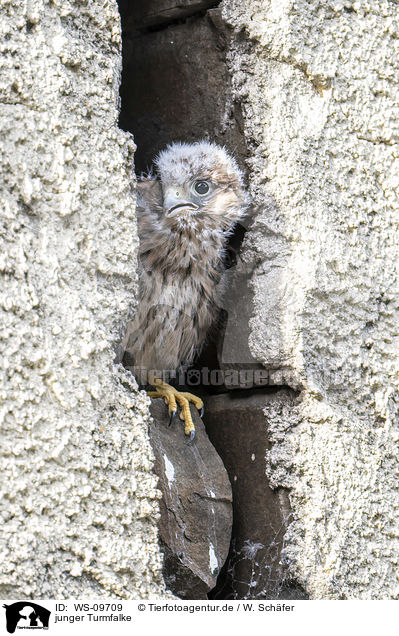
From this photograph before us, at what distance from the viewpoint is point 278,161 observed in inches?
68.9

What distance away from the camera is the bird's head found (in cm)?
192

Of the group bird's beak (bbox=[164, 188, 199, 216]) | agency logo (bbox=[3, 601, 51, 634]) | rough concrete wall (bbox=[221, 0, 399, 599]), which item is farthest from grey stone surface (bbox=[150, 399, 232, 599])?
bird's beak (bbox=[164, 188, 199, 216])

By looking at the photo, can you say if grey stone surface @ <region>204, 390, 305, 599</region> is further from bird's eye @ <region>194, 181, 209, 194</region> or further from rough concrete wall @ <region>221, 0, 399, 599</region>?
bird's eye @ <region>194, 181, 209, 194</region>

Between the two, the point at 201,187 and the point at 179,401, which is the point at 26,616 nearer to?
the point at 179,401

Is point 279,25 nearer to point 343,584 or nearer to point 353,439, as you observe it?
point 353,439

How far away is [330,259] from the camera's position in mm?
1720

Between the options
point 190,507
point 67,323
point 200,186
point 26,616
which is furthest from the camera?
point 200,186

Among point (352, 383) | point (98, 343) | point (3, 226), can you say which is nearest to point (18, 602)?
point (98, 343)

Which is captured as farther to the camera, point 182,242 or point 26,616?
point 182,242

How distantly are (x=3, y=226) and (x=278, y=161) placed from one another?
0.73 metres

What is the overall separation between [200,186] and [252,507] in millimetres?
821

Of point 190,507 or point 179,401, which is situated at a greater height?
point 179,401

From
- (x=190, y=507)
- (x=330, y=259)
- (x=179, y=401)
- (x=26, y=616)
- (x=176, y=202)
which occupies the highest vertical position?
(x=176, y=202)

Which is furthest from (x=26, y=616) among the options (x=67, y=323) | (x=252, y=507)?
(x=252, y=507)
